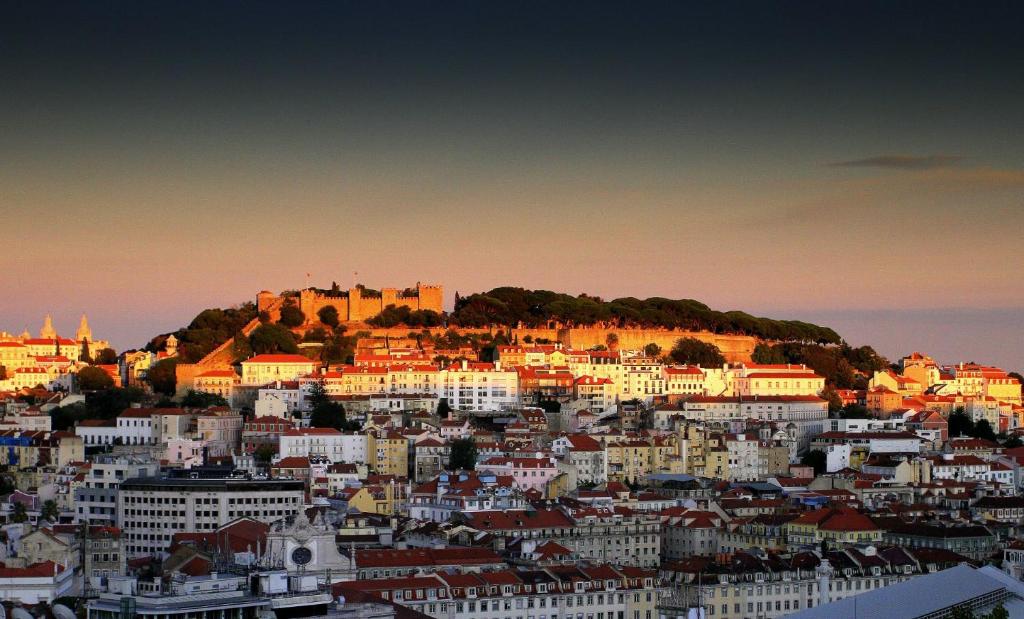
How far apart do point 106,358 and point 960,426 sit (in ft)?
100

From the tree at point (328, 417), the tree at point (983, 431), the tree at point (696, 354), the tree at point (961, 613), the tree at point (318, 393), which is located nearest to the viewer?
the tree at point (961, 613)

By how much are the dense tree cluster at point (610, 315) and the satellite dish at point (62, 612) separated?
44145 mm

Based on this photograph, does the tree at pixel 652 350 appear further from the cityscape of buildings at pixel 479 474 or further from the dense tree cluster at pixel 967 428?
the dense tree cluster at pixel 967 428

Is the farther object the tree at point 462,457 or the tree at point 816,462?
the tree at point 816,462

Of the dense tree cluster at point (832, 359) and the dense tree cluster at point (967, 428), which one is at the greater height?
the dense tree cluster at point (832, 359)

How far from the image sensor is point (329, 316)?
7338 centimetres

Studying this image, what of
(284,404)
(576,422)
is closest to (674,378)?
(576,422)

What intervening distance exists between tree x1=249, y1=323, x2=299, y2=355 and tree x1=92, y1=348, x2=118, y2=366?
22.1 feet

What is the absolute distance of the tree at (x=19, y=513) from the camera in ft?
147

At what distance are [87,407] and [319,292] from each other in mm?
14946

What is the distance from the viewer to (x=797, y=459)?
59.8 meters

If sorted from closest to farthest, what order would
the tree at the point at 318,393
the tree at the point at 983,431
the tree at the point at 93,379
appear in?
1. the tree at the point at 318,393
2. the tree at the point at 983,431
3. the tree at the point at 93,379

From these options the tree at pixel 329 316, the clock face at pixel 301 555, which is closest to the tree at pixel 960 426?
the tree at pixel 329 316

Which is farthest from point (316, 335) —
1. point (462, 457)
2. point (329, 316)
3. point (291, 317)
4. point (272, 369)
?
point (462, 457)
